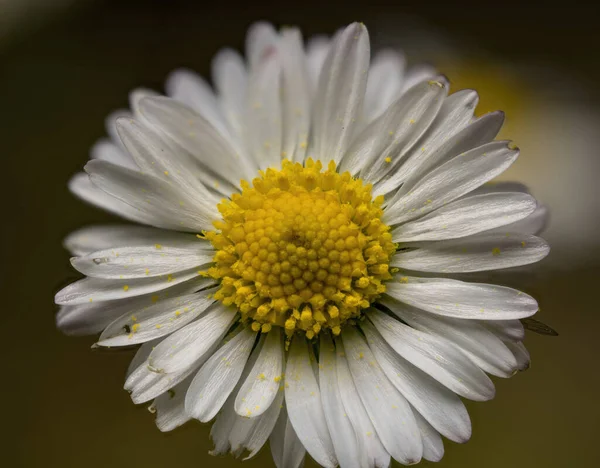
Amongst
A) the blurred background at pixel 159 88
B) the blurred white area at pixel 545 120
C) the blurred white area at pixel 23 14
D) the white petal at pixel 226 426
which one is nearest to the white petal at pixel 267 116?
the white petal at pixel 226 426

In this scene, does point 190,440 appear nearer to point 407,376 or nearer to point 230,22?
point 407,376

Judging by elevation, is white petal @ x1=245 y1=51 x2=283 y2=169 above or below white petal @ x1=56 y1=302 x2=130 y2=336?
above

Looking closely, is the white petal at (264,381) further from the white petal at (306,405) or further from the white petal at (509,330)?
the white petal at (509,330)

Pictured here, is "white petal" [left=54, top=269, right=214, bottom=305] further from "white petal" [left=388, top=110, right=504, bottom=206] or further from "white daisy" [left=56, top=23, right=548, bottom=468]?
"white petal" [left=388, top=110, right=504, bottom=206]

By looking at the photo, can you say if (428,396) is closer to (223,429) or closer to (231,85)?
(223,429)

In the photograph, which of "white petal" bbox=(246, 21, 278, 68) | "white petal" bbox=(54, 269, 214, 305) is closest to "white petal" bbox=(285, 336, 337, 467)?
"white petal" bbox=(54, 269, 214, 305)

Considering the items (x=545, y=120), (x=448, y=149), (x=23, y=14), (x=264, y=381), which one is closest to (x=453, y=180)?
(x=448, y=149)
